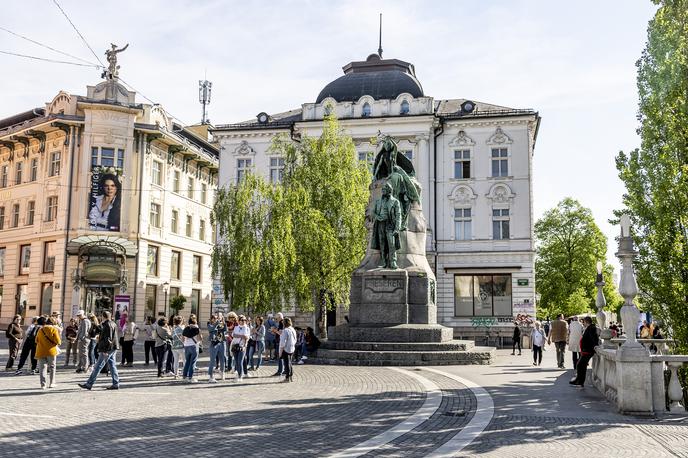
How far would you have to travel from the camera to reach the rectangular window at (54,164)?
128 feet

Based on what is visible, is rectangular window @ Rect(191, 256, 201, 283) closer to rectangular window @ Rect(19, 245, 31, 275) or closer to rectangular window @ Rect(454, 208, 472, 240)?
rectangular window @ Rect(19, 245, 31, 275)

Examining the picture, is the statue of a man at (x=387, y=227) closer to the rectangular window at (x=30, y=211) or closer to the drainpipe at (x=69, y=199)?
the drainpipe at (x=69, y=199)

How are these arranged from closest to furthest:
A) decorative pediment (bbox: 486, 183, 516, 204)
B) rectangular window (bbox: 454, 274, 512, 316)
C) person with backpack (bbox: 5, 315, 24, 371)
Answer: person with backpack (bbox: 5, 315, 24, 371), rectangular window (bbox: 454, 274, 512, 316), decorative pediment (bbox: 486, 183, 516, 204)

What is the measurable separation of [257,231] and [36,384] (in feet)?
51.8

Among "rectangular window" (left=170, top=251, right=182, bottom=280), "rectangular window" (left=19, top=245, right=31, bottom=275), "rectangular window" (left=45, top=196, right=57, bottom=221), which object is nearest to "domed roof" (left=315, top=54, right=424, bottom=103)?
"rectangular window" (left=170, top=251, right=182, bottom=280)

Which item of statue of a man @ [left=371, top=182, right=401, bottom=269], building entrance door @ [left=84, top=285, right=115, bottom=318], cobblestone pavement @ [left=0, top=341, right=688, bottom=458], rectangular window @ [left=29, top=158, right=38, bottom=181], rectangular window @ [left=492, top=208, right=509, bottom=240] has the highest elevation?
rectangular window @ [left=29, top=158, right=38, bottom=181]

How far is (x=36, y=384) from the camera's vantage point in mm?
13734

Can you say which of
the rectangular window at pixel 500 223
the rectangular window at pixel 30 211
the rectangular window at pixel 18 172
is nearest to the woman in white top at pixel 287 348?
the rectangular window at pixel 500 223

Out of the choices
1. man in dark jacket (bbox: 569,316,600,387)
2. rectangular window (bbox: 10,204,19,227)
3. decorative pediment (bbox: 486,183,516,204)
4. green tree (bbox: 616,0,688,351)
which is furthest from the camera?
rectangular window (bbox: 10,204,19,227)

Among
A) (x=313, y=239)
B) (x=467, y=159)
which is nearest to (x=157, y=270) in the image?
(x=313, y=239)

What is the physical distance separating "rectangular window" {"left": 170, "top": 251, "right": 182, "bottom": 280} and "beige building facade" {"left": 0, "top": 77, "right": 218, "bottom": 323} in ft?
1.25

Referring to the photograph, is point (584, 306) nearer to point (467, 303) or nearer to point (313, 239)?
point (467, 303)

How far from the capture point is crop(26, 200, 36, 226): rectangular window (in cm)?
4044

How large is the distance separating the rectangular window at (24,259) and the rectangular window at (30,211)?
1603 mm
